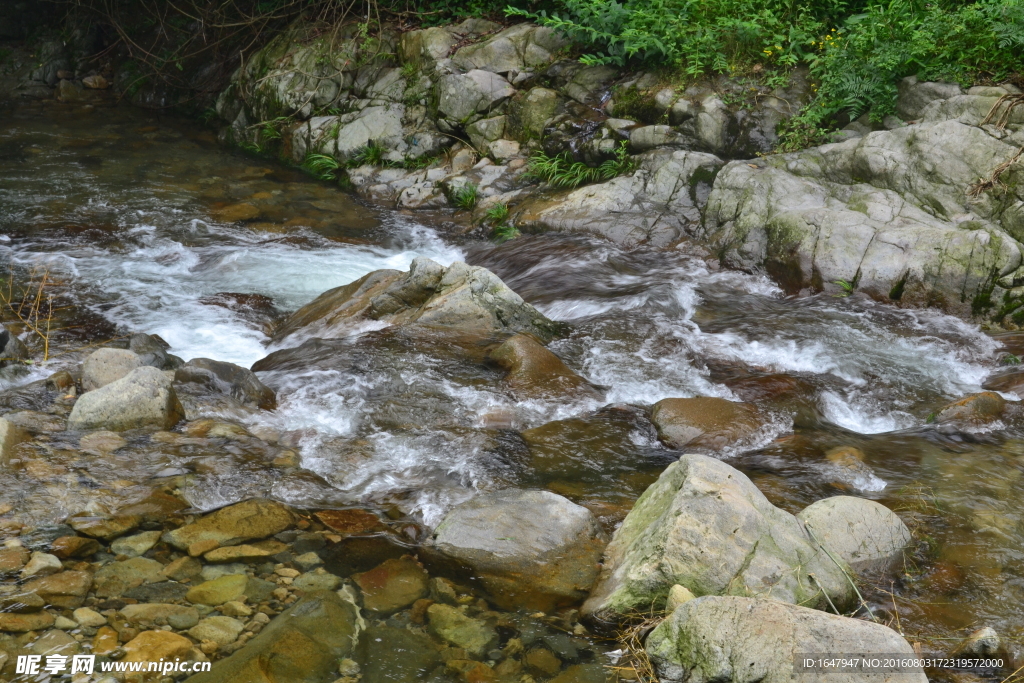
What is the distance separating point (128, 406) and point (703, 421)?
3646 millimetres

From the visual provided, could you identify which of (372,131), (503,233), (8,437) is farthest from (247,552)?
(372,131)

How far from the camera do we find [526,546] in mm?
3811

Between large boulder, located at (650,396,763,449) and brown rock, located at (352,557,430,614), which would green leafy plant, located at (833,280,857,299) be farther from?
brown rock, located at (352,557,430,614)

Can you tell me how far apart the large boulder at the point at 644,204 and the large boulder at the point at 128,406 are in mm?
4904

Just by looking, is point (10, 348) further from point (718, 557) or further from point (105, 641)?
point (718, 557)

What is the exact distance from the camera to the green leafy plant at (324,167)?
10.7 metres

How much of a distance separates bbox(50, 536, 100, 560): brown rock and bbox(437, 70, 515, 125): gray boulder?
25.6 feet

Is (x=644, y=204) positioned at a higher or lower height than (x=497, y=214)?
higher

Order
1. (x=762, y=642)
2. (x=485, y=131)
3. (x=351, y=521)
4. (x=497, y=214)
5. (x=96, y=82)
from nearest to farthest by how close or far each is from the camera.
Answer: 1. (x=762, y=642)
2. (x=351, y=521)
3. (x=497, y=214)
4. (x=485, y=131)
5. (x=96, y=82)

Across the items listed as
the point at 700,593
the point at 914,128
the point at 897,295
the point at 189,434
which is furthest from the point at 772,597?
the point at 914,128

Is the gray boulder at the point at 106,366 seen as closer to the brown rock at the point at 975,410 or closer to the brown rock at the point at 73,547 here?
the brown rock at the point at 73,547

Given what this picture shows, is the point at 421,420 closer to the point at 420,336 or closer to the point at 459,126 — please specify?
the point at 420,336

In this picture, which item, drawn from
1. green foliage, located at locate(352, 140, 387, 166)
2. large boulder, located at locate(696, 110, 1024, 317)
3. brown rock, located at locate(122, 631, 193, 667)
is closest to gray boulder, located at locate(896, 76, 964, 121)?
large boulder, located at locate(696, 110, 1024, 317)

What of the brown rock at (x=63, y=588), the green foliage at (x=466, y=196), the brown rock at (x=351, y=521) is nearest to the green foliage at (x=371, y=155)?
the green foliage at (x=466, y=196)
